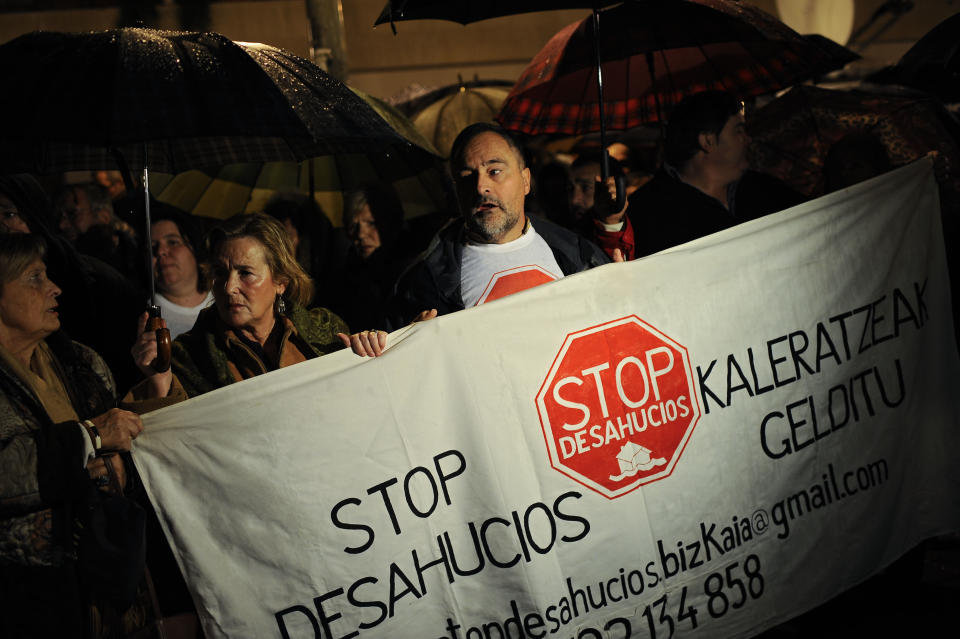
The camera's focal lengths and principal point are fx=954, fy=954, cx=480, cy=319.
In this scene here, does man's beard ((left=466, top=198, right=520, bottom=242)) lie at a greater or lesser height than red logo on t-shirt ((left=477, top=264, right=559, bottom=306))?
greater

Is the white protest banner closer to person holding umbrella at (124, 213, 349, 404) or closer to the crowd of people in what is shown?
the crowd of people

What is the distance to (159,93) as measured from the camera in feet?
8.54

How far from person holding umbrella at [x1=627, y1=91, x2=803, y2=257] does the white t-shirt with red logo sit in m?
0.66

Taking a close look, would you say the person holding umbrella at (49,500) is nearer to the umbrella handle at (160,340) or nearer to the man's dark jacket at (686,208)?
the umbrella handle at (160,340)

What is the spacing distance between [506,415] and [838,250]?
1.43 m

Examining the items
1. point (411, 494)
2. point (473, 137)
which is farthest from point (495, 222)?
point (411, 494)

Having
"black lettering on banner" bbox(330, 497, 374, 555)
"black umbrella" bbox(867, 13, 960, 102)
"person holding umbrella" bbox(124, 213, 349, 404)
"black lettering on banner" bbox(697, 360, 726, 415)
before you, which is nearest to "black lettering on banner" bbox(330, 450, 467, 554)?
"black lettering on banner" bbox(330, 497, 374, 555)

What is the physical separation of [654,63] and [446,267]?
1993mm

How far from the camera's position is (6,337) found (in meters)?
2.93

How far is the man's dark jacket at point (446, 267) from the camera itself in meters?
3.48

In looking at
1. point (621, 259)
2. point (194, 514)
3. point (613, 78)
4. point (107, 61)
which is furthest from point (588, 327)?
point (613, 78)

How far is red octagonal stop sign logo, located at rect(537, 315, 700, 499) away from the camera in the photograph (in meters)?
3.10

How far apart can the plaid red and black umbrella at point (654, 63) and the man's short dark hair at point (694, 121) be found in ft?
0.84

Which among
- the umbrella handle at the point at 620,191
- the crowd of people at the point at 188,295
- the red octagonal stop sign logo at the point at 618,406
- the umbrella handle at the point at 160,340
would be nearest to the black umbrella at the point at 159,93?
the umbrella handle at the point at 160,340
